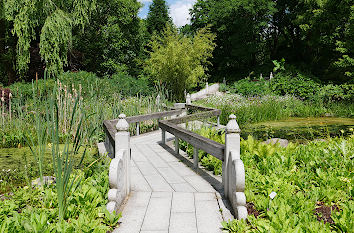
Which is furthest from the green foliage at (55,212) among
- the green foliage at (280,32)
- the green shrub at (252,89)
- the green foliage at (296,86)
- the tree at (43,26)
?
the green foliage at (280,32)

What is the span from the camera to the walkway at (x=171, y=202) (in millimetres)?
2924

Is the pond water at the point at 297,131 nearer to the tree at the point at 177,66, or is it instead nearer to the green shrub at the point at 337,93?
the green shrub at the point at 337,93

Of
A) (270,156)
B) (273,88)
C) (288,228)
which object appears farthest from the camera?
(273,88)

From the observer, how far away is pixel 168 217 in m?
3.11

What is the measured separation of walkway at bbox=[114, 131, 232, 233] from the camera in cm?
292

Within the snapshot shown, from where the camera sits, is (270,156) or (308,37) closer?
(270,156)

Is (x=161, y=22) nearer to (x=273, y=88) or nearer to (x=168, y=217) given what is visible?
(x=273, y=88)

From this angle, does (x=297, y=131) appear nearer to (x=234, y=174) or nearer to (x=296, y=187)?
(x=296, y=187)

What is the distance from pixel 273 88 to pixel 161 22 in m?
18.6

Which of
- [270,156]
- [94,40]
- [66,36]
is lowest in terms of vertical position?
[270,156]

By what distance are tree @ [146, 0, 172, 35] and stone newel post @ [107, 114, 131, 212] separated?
31.1 metres

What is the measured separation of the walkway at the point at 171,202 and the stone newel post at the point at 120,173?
7.0 inches

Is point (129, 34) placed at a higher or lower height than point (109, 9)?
lower

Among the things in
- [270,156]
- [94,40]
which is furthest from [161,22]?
[270,156]
